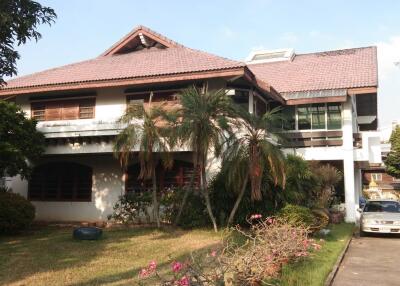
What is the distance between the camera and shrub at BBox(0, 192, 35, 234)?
12.8 meters

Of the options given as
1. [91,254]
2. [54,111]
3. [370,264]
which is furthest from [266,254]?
[54,111]

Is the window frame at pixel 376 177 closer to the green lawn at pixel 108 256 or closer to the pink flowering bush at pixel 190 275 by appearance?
the green lawn at pixel 108 256

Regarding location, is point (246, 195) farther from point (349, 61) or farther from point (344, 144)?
point (349, 61)

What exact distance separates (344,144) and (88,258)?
12942mm

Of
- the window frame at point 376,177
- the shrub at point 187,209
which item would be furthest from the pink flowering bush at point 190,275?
the window frame at point 376,177

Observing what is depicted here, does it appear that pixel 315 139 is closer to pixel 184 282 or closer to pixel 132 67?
pixel 132 67

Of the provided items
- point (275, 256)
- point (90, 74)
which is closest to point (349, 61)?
point (90, 74)

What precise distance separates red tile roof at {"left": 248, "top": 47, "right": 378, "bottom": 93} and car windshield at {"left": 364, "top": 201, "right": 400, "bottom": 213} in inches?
193

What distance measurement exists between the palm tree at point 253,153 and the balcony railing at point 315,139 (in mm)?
6465

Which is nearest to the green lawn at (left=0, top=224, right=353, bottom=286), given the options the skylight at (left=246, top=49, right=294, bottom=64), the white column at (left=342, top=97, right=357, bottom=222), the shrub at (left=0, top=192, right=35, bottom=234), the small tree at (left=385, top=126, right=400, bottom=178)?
the shrub at (left=0, top=192, right=35, bottom=234)

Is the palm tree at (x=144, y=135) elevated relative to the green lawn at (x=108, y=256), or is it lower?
elevated

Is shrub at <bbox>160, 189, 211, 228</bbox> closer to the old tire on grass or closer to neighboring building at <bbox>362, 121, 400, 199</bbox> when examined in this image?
the old tire on grass

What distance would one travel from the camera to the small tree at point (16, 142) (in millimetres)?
13539

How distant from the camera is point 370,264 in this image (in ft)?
33.0
